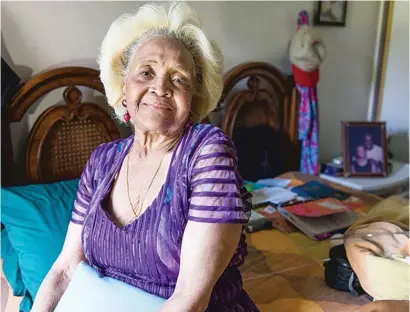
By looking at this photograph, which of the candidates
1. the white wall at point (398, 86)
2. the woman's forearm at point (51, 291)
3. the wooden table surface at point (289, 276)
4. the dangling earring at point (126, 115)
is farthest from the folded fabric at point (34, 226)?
the white wall at point (398, 86)

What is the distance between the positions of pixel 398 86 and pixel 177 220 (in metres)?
2.53

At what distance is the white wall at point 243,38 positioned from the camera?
188 centimetres

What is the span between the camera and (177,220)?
1013 mm

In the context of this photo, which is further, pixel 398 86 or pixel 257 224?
pixel 398 86

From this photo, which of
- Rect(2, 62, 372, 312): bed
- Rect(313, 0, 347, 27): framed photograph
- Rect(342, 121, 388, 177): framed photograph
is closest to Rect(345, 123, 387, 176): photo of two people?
Rect(342, 121, 388, 177): framed photograph

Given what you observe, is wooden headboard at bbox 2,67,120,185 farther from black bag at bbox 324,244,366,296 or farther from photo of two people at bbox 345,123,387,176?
photo of two people at bbox 345,123,387,176

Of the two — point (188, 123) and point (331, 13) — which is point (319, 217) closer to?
point (188, 123)

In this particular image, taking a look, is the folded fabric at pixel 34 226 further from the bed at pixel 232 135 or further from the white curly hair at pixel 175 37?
the white curly hair at pixel 175 37

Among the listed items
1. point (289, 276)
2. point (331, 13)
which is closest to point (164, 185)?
point (289, 276)

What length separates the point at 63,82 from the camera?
6.29ft

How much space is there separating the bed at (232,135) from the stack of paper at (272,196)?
0.28 metres

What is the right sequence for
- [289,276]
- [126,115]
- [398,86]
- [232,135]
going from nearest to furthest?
1. [126,115]
2. [289,276]
3. [232,135]
4. [398,86]

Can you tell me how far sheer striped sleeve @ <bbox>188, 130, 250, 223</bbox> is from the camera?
3.14 feet

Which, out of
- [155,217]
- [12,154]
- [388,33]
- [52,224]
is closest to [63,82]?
[12,154]
